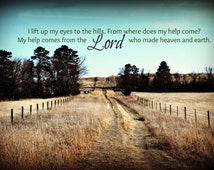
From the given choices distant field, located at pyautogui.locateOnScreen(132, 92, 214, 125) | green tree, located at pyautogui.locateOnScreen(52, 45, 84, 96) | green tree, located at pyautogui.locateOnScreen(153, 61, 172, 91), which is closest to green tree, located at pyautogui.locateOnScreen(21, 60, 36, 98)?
green tree, located at pyautogui.locateOnScreen(52, 45, 84, 96)

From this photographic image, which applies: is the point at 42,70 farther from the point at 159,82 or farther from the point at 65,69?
the point at 159,82

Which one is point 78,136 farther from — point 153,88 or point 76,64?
point 153,88

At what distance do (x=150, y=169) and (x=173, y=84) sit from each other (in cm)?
4999

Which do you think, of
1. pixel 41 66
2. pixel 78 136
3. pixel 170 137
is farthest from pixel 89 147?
pixel 41 66

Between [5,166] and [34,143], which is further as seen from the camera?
[34,143]

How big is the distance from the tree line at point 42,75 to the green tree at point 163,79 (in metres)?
21.1

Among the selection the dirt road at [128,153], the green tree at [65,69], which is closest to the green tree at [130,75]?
the green tree at [65,69]

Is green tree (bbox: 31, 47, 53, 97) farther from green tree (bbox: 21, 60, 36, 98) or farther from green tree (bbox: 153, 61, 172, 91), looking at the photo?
green tree (bbox: 153, 61, 172, 91)

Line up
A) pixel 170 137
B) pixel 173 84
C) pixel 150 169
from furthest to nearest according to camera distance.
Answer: pixel 173 84 < pixel 170 137 < pixel 150 169

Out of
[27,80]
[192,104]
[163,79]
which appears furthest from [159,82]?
[27,80]

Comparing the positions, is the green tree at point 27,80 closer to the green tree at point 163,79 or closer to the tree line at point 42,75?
the tree line at point 42,75

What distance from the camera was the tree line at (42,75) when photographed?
33156 mm

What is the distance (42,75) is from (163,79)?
1116 inches

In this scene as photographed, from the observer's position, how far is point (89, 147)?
7.68 metres
